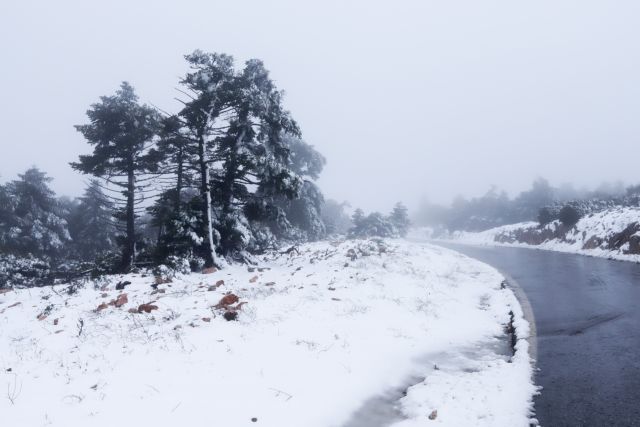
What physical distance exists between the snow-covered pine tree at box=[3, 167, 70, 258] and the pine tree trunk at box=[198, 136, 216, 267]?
23215 mm

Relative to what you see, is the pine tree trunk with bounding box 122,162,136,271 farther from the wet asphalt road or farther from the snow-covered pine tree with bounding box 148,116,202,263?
the wet asphalt road

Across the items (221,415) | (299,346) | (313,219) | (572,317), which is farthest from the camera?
(313,219)

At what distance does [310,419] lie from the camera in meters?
4.77

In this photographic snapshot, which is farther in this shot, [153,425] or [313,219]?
[313,219]

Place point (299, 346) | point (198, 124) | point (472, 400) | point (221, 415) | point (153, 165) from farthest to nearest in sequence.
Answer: point (153, 165) < point (198, 124) < point (299, 346) < point (472, 400) < point (221, 415)

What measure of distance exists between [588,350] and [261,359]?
5.59 m

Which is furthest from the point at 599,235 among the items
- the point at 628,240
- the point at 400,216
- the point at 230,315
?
the point at 400,216

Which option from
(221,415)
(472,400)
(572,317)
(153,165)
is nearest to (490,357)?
(472,400)

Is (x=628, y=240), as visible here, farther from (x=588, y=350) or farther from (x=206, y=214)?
(x=206, y=214)

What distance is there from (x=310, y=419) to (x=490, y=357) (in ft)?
12.1

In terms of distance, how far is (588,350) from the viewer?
21.4 feet

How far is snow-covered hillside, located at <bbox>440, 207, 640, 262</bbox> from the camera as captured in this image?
1858cm

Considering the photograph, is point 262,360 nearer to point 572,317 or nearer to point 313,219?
point 572,317

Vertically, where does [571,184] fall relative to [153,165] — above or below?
above
